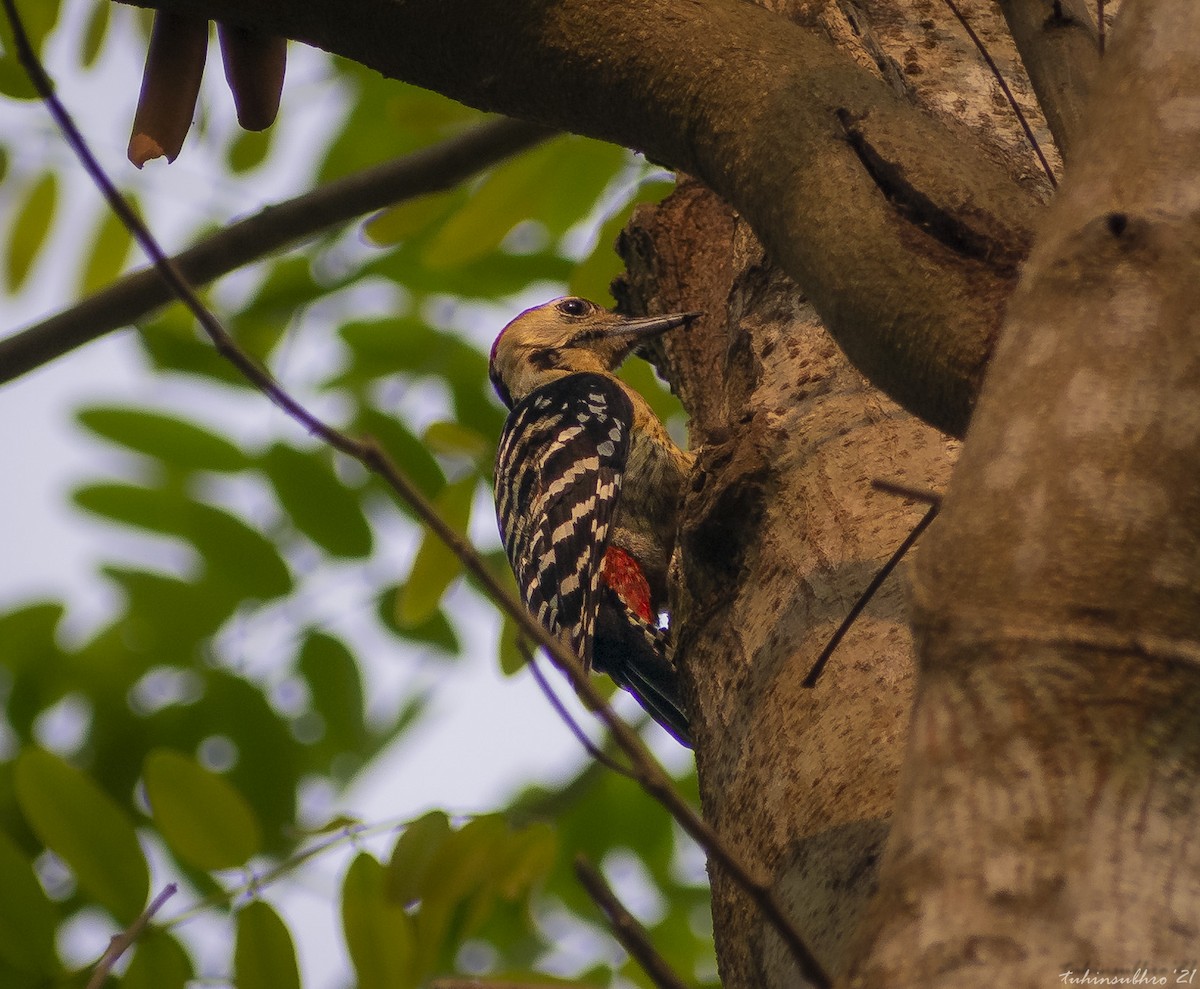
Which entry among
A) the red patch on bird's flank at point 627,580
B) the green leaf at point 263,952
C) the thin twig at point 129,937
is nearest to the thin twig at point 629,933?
the thin twig at point 129,937

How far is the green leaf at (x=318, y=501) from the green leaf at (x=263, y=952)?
1335mm

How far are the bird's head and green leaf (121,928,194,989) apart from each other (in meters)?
2.73

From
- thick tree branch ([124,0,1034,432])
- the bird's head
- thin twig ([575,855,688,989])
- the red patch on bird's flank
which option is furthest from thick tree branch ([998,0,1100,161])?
the bird's head

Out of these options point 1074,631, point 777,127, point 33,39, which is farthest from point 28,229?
point 1074,631

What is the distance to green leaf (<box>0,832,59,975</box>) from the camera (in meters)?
2.71

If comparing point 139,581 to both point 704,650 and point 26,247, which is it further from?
point 704,650

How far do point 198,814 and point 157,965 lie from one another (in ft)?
0.94

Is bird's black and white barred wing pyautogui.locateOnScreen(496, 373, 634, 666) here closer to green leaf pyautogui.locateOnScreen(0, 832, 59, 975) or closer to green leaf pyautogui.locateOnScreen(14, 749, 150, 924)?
green leaf pyautogui.locateOnScreen(14, 749, 150, 924)

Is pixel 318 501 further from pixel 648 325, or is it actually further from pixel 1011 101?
pixel 1011 101

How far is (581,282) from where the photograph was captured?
3871mm

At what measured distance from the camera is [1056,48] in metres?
1.66

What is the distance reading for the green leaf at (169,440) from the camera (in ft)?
12.1

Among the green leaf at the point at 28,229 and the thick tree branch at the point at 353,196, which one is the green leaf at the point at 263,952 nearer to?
the thick tree branch at the point at 353,196

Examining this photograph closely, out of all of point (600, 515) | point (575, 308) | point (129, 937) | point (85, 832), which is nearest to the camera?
point (129, 937)
